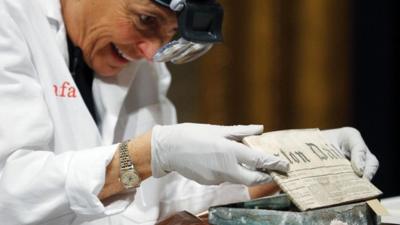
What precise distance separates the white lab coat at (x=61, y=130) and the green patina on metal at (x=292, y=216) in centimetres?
→ 26

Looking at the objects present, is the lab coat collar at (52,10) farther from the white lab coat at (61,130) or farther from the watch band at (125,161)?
the watch band at (125,161)

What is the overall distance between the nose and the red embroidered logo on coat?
0.71ft

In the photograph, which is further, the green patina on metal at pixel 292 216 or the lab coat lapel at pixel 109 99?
the lab coat lapel at pixel 109 99

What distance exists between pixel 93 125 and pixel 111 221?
0.24 meters

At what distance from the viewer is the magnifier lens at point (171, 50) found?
1651 millimetres

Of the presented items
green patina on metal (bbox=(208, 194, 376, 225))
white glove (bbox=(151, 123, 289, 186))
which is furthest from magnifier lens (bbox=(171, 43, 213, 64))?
green patina on metal (bbox=(208, 194, 376, 225))

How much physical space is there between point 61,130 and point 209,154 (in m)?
0.43

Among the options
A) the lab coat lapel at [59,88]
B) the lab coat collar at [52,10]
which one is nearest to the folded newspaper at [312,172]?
Result: the lab coat lapel at [59,88]

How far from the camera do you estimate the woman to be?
4.51 ft

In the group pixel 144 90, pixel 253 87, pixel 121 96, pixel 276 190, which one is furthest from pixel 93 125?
pixel 253 87

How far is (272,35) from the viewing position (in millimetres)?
3082

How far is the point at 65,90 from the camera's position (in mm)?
1635

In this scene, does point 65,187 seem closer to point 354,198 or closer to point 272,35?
point 354,198

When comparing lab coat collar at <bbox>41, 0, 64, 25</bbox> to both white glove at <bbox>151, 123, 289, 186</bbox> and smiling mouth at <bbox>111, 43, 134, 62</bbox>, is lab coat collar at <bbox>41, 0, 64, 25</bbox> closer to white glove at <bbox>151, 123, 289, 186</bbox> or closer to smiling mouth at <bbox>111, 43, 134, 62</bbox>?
smiling mouth at <bbox>111, 43, 134, 62</bbox>
